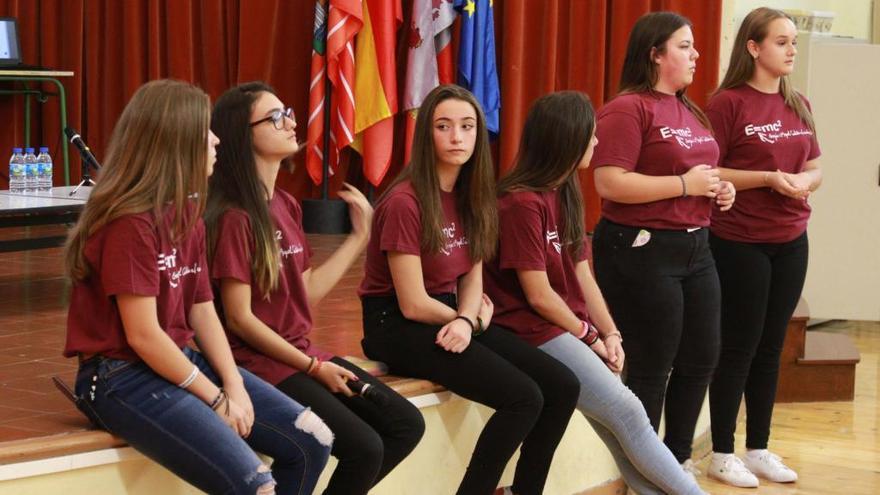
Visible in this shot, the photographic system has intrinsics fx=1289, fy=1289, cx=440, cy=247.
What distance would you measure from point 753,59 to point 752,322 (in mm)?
756

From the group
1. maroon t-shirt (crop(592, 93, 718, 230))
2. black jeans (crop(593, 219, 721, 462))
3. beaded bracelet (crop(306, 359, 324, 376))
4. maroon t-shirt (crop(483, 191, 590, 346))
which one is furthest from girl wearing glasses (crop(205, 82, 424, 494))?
maroon t-shirt (crop(592, 93, 718, 230))

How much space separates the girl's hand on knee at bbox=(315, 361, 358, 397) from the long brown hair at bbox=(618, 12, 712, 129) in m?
1.17

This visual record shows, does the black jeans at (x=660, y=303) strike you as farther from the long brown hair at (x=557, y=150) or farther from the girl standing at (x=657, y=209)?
the long brown hair at (x=557, y=150)

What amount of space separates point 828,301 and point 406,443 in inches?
162

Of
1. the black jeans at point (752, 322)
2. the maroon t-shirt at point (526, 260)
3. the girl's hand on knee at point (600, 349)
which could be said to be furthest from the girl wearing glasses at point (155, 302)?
the black jeans at point (752, 322)

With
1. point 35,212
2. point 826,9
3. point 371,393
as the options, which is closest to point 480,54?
point 826,9

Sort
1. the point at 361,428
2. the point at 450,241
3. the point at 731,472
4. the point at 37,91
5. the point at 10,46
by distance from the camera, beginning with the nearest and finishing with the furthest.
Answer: the point at 361,428 < the point at 450,241 < the point at 731,472 < the point at 10,46 < the point at 37,91

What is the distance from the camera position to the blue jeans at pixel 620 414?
10.6 ft

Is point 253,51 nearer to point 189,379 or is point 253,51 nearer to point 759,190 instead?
point 759,190

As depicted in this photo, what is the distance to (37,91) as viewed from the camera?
25.1 ft

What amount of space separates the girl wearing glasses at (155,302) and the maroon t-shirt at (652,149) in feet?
4.05

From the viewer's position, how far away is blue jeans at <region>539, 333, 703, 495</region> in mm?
3227

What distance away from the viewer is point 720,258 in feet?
12.2

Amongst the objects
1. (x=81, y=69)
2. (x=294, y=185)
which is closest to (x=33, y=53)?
(x=81, y=69)
